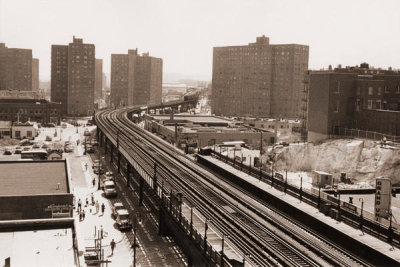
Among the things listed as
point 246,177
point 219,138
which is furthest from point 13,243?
point 219,138

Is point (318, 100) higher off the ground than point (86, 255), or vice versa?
point (318, 100)

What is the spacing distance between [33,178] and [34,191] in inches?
234

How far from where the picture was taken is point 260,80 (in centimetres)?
17412

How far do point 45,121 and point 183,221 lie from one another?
11448 centimetres

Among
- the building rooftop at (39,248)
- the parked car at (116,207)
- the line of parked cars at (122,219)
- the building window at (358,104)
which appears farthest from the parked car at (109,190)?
the building window at (358,104)

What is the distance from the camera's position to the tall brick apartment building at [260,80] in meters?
168

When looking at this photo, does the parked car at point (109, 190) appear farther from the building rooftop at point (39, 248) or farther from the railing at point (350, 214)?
the building rooftop at point (39, 248)

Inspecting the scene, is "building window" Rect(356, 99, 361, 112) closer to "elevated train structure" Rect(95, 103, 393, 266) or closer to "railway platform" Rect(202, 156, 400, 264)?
"elevated train structure" Rect(95, 103, 393, 266)

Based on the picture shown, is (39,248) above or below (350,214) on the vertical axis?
above

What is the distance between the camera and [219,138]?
98812 mm

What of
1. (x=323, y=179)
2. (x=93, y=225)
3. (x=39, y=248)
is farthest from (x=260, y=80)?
(x=39, y=248)

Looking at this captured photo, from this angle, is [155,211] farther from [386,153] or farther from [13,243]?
[386,153]

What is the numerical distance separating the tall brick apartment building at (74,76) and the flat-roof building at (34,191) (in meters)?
117

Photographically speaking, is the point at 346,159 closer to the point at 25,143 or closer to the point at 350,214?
the point at 350,214
